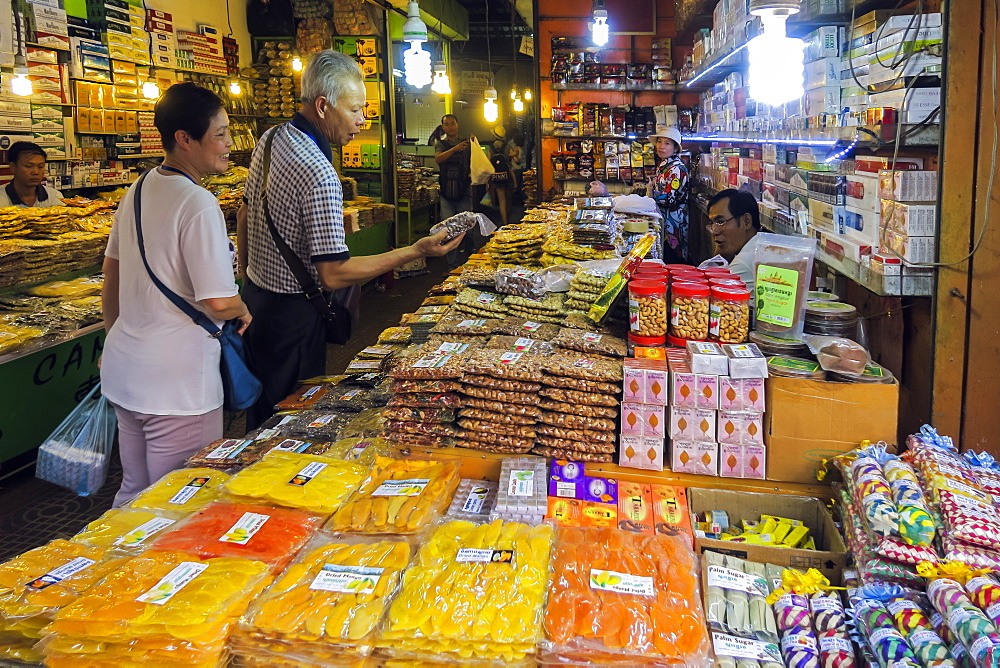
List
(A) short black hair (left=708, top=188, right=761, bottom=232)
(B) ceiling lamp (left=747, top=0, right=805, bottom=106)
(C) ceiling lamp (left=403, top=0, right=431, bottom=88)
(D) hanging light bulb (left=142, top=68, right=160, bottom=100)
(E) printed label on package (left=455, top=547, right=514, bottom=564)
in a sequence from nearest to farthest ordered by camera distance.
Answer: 1. (E) printed label on package (left=455, top=547, right=514, bottom=564)
2. (B) ceiling lamp (left=747, top=0, right=805, bottom=106)
3. (A) short black hair (left=708, top=188, right=761, bottom=232)
4. (C) ceiling lamp (left=403, top=0, right=431, bottom=88)
5. (D) hanging light bulb (left=142, top=68, right=160, bottom=100)

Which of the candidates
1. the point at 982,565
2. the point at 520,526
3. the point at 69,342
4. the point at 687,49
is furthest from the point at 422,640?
the point at 687,49

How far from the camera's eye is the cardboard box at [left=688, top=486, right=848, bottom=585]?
1942mm

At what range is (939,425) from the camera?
7.86 feet

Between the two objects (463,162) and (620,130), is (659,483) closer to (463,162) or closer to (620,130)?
(620,130)

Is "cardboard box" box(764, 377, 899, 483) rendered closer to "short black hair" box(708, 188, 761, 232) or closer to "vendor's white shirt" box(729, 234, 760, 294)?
"vendor's white shirt" box(729, 234, 760, 294)

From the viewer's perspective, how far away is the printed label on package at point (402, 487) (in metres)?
2.09

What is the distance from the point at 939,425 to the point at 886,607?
0.98 meters

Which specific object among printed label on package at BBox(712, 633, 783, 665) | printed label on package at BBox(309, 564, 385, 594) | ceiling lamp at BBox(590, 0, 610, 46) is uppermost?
ceiling lamp at BBox(590, 0, 610, 46)

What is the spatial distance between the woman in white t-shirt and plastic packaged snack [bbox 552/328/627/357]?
110 cm

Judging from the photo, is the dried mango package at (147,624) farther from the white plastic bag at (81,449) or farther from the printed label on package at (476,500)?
the white plastic bag at (81,449)

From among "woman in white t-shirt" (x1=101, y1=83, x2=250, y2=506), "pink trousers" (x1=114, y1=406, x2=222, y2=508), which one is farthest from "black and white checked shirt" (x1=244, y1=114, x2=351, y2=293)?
"pink trousers" (x1=114, y1=406, x2=222, y2=508)

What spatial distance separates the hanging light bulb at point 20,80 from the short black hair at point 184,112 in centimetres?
504

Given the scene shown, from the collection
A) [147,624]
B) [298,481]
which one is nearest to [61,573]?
[147,624]

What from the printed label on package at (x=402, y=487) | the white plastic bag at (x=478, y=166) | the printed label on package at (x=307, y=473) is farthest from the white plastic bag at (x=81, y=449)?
the white plastic bag at (x=478, y=166)
